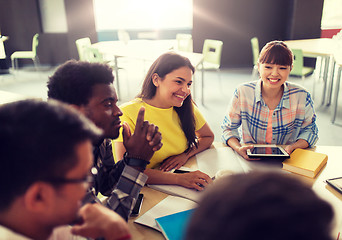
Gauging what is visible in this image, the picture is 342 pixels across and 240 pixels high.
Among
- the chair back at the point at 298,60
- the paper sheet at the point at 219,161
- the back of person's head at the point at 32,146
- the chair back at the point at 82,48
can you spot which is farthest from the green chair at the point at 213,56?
the back of person's head at the point at 32,146

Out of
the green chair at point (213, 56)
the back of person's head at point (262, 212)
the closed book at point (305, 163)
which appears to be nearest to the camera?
the back of person's head at point (262, 212)

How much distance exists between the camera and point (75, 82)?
3.32ft

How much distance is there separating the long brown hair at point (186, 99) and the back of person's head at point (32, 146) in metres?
1.00

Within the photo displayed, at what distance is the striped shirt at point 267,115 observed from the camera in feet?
5.50

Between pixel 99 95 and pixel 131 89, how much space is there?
14.0 feet

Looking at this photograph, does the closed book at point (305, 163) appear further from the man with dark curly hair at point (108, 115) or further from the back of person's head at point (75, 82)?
the back of person's head at point (75, 82)

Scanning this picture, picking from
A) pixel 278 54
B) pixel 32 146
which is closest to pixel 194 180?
pixel 32 146

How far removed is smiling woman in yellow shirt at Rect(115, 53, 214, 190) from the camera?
1473 millimetres

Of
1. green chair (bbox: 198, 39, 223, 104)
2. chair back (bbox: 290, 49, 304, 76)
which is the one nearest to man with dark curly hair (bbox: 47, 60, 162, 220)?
chair back (bbox: 290, 49, 304, 76)

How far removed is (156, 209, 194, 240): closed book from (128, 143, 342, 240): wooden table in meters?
0.03

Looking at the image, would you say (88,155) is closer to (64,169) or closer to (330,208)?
(64,169)

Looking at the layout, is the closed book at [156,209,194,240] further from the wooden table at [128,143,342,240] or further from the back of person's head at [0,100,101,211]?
the back of person's head at [0,100,101,211]

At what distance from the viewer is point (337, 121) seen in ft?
12.1

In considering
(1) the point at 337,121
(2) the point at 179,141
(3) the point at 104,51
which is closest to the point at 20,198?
(2) the point at 179,141
